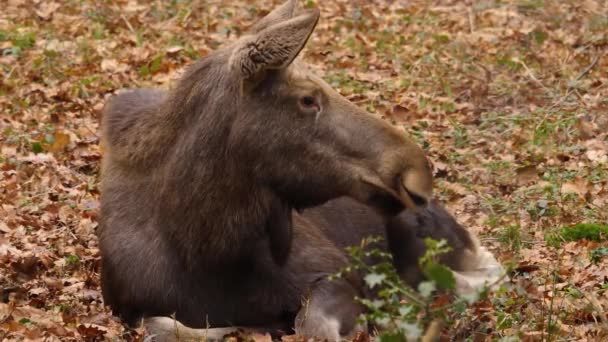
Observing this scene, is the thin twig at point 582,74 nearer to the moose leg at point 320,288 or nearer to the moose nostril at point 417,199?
the moose leg at point 320,288

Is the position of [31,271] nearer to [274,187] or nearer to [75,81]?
[274,187]

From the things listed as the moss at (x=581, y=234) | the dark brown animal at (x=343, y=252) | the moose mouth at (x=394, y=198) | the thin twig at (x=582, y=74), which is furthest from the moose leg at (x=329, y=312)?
Result: the thin twig at (x=582, y=74)

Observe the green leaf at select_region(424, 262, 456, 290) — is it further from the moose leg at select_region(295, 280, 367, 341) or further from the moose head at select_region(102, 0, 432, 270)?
the moose leg at select_region(295, 280, 367, 341)

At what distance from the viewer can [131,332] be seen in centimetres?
621

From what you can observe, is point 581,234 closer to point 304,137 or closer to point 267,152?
point 304,137

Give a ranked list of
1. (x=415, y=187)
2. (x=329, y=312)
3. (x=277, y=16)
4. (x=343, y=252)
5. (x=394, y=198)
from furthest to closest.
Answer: (x=343, y=252)
(x=277, y=16)
(x=329, y=312)
(x=394, y=198)
(x=415, y=187)

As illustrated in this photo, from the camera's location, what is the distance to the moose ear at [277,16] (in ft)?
20.9

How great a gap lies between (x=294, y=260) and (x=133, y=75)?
654 cm

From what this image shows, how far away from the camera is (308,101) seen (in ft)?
19.4

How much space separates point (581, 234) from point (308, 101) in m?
2.97

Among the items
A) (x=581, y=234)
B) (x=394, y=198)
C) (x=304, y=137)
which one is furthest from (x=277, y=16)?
(x=581, y=234)

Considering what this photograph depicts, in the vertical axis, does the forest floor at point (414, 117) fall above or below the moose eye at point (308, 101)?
below

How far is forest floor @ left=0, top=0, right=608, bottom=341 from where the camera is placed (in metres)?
6.78

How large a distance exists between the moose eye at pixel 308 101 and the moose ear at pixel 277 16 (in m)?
0.64
